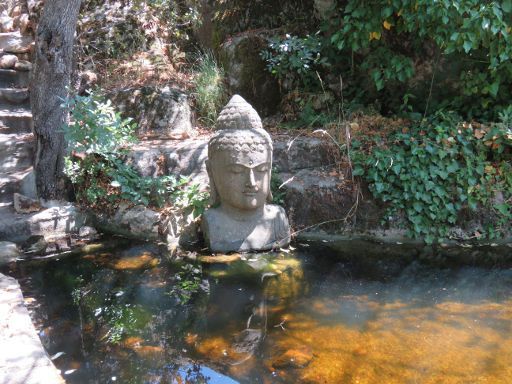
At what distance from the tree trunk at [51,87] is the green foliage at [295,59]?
296cm

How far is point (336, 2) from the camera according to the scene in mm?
6656

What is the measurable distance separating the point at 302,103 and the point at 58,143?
3.39 m

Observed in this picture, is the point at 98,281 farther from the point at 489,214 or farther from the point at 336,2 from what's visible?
the point at 336,2

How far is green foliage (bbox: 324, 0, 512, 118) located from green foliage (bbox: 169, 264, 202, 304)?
11.6 feet

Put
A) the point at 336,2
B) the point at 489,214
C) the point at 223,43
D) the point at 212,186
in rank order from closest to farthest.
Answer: the point at 212,186
the point at 489,214
the point at 336,2
the point at 223,43

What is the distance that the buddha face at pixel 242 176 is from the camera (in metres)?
4.59

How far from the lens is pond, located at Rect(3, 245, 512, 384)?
2873 millimetres

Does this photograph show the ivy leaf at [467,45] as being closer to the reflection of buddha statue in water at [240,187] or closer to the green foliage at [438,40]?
the green foliage at [438,40]

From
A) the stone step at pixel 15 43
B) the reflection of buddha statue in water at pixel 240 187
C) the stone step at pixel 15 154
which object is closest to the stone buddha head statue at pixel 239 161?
the reflection of buddha statue in water at pixel 240 187

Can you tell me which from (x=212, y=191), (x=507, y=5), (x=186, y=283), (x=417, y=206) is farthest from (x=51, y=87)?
(x=507, y=5)

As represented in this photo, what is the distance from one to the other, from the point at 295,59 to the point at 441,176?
2.83m

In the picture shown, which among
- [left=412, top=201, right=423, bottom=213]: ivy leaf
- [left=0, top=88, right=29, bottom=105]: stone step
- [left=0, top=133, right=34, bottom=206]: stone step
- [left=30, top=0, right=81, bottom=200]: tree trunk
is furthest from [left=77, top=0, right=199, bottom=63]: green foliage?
[left=412, top=201, right=423, bottom=213]: ivy leaf

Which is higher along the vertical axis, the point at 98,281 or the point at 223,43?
the point at 223,43

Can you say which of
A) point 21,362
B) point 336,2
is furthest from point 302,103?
point 21,362
